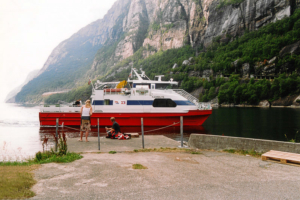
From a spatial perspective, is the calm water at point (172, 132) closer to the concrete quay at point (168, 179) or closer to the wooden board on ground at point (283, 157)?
the concrete quay at point (168, 179)

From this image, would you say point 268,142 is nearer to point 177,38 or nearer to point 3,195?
point 3,195

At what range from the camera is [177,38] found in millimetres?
174250

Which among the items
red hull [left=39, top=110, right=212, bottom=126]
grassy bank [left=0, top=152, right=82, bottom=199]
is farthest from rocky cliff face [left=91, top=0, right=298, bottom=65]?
grassy bank [left=0, top=152, right=82, bottom=199]

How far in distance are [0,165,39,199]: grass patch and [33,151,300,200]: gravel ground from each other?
0.17 metres

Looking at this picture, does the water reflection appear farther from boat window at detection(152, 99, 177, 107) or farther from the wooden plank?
the wooden plank

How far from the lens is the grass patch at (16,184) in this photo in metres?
4.22

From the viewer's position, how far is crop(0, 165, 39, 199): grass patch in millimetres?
4216

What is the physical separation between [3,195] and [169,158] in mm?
4984

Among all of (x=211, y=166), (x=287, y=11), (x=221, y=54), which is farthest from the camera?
(x=221, y=54)

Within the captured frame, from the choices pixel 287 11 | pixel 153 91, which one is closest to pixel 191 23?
pixel 287 11

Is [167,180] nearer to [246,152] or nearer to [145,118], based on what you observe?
[246,152]

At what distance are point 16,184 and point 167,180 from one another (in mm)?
3225

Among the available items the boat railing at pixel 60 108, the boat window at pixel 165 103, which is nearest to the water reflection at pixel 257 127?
the boat window at pixel 165 103

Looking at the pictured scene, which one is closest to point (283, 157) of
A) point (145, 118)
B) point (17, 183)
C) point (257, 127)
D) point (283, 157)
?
point (283, 157)
